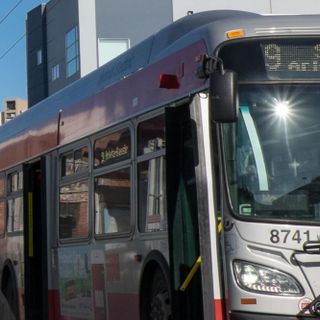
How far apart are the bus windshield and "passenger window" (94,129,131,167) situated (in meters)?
1.98

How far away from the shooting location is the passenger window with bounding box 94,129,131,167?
25.2ft

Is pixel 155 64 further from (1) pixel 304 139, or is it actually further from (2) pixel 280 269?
(2) pixel 280 269

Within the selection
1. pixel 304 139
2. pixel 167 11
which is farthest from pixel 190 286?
pixel 167 11

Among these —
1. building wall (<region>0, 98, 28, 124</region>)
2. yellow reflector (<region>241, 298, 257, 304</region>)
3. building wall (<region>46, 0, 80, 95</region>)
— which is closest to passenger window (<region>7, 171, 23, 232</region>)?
yellow reflector (<region>241, 298, 257, 304</region>)

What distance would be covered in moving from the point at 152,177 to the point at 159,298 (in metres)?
1.10

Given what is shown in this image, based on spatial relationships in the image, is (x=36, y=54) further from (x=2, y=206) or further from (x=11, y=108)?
(x=2, y=206)

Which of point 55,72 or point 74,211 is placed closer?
point 74,211

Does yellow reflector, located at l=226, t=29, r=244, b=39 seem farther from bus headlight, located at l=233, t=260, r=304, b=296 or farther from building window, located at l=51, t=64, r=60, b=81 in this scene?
building window, located at l=51, t=64, r=60, b=81

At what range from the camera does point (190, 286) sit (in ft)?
20.7

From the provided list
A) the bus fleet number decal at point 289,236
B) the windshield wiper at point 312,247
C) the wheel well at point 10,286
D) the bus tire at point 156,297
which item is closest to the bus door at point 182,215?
the bus tire at point 156,297

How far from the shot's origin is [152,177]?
7105mm

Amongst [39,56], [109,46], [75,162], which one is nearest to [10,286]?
[75,162]

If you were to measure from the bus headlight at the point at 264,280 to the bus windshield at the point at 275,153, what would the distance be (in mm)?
377

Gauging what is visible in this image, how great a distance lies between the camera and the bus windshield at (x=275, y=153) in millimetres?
5656
